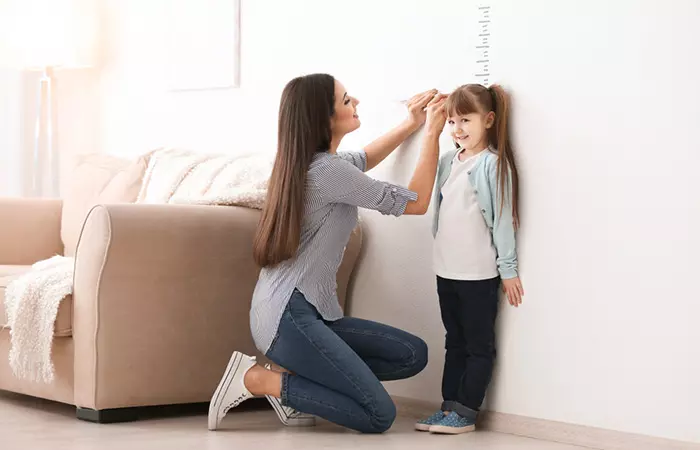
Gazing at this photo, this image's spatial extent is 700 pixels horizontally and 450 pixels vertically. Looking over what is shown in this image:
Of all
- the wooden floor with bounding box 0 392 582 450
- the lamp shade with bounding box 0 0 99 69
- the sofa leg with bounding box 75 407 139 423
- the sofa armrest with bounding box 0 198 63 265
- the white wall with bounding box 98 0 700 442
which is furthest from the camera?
the lamp shade with bounding box 0 0 99 69

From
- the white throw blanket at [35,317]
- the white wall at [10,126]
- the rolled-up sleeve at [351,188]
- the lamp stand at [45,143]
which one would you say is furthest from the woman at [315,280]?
the white wall at [10,126]

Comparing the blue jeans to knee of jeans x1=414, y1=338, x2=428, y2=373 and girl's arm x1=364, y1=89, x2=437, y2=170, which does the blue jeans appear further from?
girl's arm x1=364, y1=89, x2=437, y2=170

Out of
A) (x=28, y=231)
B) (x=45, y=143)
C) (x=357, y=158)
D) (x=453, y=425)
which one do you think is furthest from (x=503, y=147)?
(x=45, y=143)

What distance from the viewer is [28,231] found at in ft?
12.0

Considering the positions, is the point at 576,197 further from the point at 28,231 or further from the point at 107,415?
the point at 28,231

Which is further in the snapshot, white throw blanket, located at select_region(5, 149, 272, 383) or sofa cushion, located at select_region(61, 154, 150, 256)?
sofa cushion, located at select_region(61, 154, 150, 256)

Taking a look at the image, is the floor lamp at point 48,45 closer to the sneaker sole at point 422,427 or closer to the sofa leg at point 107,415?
the sofa leg at point 107,415

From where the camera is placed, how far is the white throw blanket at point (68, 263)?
2.73 meters

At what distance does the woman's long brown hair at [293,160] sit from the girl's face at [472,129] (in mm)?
324

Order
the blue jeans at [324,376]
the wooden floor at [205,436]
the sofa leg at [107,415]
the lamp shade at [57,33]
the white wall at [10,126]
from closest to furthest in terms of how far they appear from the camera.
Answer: the wooden floor at [205,436]
the blue jeans at [324,376]
the sofa leg at [107,415]
the lamp shade at [57,33]
the white wall at [10,126]

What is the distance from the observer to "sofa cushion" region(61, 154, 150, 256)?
3502 mm

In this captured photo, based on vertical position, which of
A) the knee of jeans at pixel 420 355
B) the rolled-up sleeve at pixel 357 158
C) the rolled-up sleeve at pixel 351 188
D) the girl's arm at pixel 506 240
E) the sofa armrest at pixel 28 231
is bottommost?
the knee of jeans at pixel 420 355

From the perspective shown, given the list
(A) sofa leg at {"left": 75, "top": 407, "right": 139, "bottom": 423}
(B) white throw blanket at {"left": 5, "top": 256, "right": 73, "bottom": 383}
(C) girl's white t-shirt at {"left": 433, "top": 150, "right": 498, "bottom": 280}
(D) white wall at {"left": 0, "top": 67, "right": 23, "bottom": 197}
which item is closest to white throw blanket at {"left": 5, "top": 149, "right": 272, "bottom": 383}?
(B) white throw blanket at {"left": 5, "top": 256, "right": 73, "bottom": 383}

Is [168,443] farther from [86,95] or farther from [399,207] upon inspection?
[86,95]
